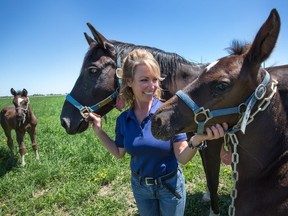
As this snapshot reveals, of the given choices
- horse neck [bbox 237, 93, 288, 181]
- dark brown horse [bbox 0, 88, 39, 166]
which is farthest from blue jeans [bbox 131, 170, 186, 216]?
dark brown horse [bbox 0, 88, 39, 166]

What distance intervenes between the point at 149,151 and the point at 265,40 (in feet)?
4.64

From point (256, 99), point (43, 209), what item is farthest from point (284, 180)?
point (43, 209)

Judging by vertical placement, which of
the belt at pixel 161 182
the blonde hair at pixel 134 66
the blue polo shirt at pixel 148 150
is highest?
the blonde hair at pixel 134 66

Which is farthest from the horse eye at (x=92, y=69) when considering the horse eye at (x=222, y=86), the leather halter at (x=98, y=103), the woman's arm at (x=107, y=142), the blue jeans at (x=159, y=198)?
the horse eye at (x=222, y=86)

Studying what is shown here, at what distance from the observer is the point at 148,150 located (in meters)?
2.46

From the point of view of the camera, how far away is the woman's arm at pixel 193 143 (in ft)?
6.74

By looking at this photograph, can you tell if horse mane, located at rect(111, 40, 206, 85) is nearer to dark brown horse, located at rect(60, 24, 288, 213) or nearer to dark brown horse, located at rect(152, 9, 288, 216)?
dark brown horse, located at rect(60, 24, 288, 213)

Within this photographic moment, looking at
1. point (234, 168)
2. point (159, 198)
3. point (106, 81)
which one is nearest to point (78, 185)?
point (106, 81)

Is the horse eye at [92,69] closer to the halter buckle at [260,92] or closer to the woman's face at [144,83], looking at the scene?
the woman's face at [144,83]

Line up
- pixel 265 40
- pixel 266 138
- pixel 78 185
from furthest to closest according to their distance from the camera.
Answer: pixel 78 185 → pixel 266 138 → pixel 265 40

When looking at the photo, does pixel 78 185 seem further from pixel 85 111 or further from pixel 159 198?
pixel 159 198

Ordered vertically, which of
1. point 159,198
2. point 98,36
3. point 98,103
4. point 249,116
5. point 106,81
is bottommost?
point 159,198

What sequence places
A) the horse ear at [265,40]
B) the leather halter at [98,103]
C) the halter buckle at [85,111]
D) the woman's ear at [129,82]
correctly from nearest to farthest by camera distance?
the horse ear at [265,40]
the woman's ear at [129,82]
the halter buckle at [85,111]
the leather halter at [98,103]

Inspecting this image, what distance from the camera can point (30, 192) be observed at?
17.8 feet
